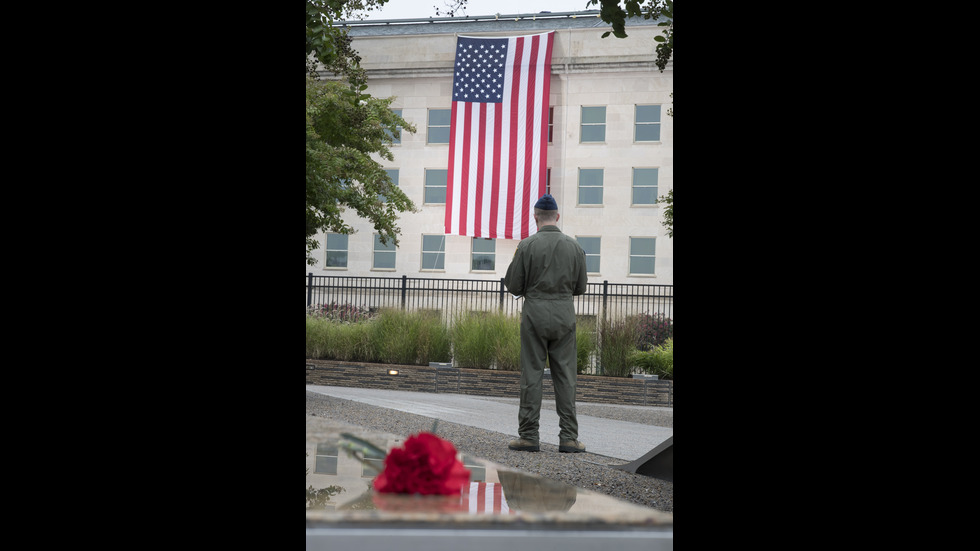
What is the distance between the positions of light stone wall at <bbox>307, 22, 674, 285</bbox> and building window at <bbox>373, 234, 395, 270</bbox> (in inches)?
9.6

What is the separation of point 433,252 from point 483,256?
1.79 m

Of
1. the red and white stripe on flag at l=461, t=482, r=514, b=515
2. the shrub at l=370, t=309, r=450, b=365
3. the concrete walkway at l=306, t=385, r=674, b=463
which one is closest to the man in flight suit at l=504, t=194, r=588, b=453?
the concrete walkway at l=306, t=385, r=674, b=463

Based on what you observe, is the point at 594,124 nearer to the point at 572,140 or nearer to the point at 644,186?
the point at 572,140

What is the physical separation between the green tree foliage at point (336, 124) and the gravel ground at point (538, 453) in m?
2.21

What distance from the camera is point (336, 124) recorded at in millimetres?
8836

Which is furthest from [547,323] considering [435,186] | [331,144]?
[435,186]
